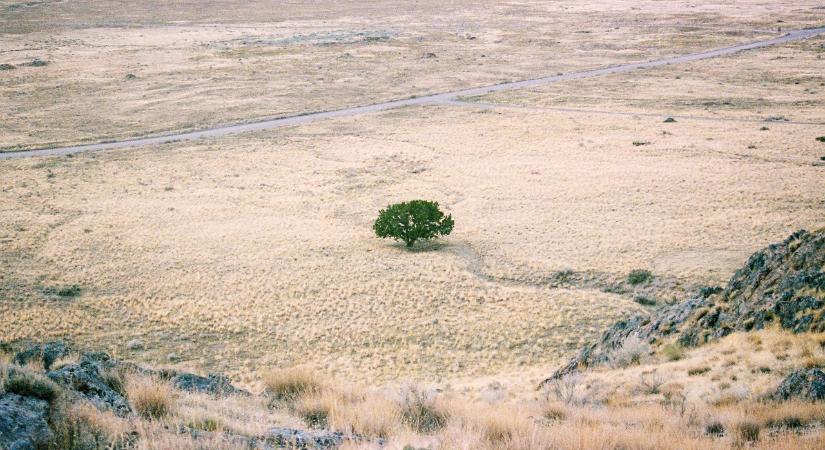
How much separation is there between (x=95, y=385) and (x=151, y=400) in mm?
983

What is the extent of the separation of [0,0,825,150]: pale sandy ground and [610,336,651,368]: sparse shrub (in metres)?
58.8

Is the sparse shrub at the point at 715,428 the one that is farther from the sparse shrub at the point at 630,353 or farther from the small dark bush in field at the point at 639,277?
the small dark bush in field at the point at 639,277

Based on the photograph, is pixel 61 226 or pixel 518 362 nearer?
pixel 518 362

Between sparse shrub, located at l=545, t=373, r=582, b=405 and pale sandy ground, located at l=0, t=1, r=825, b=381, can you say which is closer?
sparse shrub, located at l=545, t=373, r=582, b=405

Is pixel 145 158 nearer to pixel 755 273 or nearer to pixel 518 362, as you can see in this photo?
pixel 518 362

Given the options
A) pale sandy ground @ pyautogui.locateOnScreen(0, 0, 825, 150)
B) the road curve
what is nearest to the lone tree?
the road curve

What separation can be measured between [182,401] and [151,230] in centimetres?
3072

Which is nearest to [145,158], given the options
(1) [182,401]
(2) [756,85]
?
(1) [182,401]

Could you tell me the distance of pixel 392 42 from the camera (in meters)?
122

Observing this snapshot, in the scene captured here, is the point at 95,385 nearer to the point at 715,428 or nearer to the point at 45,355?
the point at 45,355

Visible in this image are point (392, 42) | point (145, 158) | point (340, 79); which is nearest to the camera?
point (145, 158)

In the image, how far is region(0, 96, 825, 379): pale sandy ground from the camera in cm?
2400

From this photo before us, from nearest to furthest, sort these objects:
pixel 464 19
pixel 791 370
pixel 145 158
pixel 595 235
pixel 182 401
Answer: pixel 182 401, pixel 791 370, pixel 595 235, pixel 145 158, pixel 464 19

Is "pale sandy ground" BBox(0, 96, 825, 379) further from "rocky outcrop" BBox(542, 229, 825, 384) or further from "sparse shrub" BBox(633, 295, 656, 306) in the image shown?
"rocky outcrop" BBox(542, 229, 825, 384)
